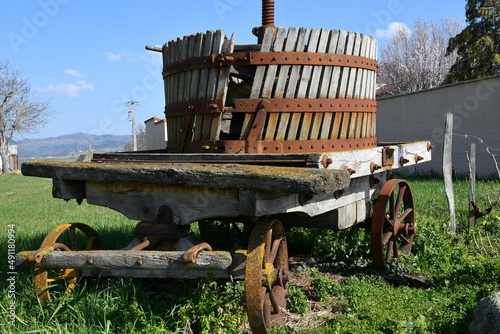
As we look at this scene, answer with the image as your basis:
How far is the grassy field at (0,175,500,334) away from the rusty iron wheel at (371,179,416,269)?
16 cm

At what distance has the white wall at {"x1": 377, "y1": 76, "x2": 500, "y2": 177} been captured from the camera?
11680mm

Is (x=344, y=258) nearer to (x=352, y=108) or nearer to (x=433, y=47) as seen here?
(x=352, y=108)

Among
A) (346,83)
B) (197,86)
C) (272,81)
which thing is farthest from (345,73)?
(197,86)

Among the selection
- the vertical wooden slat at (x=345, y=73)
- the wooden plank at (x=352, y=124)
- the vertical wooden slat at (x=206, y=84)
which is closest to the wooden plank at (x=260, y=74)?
the vertical wooden slat at (x=206, y=84)

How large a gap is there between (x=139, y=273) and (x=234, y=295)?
2.79ft

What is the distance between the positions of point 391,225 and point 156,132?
22.5 meters

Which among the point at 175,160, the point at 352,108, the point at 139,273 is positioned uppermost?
the point at 352,108

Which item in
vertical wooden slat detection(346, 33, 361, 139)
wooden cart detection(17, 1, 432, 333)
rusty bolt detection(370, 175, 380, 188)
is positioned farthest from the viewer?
rusty bolt detection(370, 175, 380, 188)

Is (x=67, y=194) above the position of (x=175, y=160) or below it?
below

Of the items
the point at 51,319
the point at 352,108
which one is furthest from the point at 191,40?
the point at 51,319

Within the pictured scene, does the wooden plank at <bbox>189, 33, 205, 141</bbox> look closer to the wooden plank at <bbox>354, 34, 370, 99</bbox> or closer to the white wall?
the wooden plank at <bbox>354, 34, 370, 99</bbox>

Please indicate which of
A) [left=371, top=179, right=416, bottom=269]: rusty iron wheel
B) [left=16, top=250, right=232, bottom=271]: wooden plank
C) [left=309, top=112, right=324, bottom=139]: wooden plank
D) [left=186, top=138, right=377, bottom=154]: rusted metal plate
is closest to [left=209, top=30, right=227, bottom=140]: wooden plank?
[left=186, top=138, right=377, bottom=154]: rusted metal plate

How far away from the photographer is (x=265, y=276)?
297 cm

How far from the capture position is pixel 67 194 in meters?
A: 3.60
